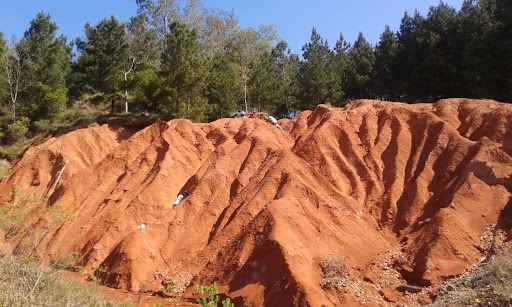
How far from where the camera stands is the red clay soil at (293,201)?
15.7 m

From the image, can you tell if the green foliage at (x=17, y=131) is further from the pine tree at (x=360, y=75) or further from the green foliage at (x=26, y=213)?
the pine tree at (x=360, y=75)

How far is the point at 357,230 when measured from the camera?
58.7 ft

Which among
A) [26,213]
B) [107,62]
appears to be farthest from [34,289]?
[107,62]

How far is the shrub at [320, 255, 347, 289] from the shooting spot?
1497cm

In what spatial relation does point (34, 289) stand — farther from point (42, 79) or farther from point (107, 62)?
point (42, 79)

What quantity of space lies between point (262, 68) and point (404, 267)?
3043 centimetres

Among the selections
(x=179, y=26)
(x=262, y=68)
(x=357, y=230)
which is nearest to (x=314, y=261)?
(x=357, y=230)

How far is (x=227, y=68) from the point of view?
1596 inches

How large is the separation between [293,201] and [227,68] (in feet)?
79.3

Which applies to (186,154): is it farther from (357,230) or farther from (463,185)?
(463,185)

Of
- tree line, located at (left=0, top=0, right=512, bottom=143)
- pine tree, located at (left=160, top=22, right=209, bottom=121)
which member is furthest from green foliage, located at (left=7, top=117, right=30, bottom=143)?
pine tree, located at (left=160, top=22, right=209, bottom=121)

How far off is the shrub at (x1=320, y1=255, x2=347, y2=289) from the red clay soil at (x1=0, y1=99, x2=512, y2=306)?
18cm

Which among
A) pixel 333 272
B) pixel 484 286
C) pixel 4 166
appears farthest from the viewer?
pixel 4 166

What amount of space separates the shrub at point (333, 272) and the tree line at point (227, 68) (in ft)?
55.8
